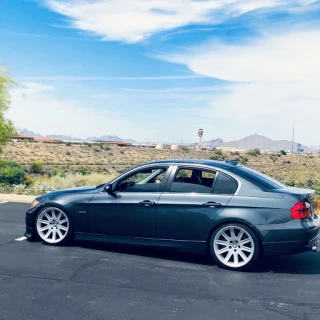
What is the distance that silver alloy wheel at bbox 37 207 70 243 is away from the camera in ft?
26.5

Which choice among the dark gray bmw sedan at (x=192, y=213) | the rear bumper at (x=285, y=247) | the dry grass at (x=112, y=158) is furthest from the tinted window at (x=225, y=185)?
the dry grass at (x=112, y=158)

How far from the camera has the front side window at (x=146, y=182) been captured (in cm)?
764

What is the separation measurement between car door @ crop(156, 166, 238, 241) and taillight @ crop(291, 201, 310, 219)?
3.05ft

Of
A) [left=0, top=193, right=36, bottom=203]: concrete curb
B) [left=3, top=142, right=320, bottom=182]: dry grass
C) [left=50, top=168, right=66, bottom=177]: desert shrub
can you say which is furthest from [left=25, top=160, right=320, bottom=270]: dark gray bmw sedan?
[left=3, top=142, right=320, bottom=182]: dry grass

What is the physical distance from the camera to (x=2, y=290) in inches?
225

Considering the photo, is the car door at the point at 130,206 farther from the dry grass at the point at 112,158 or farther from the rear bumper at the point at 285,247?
the dry grass at the point at 112,158

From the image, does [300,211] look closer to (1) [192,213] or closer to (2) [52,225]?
(1) [192,213]

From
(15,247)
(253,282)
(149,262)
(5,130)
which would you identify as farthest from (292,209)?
(5,130)

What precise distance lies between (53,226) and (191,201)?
2.59 m

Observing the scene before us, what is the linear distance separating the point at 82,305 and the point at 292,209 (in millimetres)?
3281

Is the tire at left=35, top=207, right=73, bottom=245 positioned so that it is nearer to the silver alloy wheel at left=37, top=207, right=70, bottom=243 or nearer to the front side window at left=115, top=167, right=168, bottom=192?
the silver alloy wheel at left=37, top=207, right=70, bottom=243

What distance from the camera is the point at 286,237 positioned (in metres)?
6.68

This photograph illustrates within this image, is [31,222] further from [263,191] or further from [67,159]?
[67,159]

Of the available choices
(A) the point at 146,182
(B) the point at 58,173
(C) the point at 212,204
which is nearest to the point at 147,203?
(A) the point at 146,182
